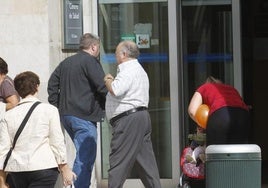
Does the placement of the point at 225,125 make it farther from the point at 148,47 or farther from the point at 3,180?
the point at 148,47

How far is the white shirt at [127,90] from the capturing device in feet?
23.0

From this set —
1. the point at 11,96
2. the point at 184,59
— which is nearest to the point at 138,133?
the point at 11,96

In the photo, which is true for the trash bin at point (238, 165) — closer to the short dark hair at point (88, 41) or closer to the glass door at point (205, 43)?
the short dark hair at point (88, 41)

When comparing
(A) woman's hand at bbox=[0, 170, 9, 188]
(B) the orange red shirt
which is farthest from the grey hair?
(A) woman's hand at bbox=[0, 170, 9, 188]

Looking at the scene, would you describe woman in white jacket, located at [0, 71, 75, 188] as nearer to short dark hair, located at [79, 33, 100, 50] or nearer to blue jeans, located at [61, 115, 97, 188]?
blue jeans, located at [61, 115, 97, 188]

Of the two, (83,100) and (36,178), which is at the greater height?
(83,100)

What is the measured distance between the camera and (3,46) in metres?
8.89

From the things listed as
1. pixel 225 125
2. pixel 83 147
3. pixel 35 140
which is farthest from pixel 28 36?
pixel 35 140

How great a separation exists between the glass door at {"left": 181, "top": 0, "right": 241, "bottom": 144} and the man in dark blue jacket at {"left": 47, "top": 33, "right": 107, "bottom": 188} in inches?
72.7

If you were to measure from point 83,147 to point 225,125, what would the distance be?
160cm

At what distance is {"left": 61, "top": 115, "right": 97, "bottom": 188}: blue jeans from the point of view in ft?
24.8

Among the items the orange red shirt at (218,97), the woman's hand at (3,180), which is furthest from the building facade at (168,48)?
the woman's hand at (3,180)

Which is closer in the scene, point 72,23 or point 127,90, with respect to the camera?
point 127,90

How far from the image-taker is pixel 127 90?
7051mm
